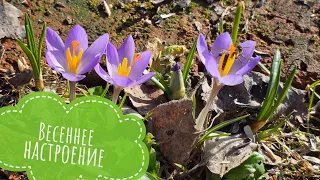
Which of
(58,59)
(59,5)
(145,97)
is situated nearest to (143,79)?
(58,59)

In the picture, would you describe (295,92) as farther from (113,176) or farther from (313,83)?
(113,176)

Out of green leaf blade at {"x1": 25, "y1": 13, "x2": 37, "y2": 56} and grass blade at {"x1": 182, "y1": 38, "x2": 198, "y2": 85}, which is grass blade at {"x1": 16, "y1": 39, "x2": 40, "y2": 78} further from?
grass blade at {"x1": 182, "y1": 38, "x2": 198, "y2": 85}

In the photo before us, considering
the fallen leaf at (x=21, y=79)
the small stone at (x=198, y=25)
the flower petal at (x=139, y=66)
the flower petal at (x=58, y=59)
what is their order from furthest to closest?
the small stone at (x=198, y=25), the fallen leaf at (x=21, y=79), the flower petal at (x=139, y=66), the flower petal at (x=58, y=59)

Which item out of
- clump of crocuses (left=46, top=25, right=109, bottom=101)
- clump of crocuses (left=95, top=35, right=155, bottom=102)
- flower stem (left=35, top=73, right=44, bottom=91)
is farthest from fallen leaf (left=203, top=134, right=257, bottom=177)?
flower stem (left=35, top=73, right=44, bottom=91)

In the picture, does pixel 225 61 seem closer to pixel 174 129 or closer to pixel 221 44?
pixel 221 44

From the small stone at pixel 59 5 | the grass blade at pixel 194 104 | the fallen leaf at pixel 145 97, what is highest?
the small stone at pixel 59 5

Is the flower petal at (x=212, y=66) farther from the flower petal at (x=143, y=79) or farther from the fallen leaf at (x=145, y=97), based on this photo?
the fallen leaf at (x=145, y=97)

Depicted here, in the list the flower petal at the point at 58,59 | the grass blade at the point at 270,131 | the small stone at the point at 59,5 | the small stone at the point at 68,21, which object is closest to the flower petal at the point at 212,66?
the flower petal at the point at 58,59
